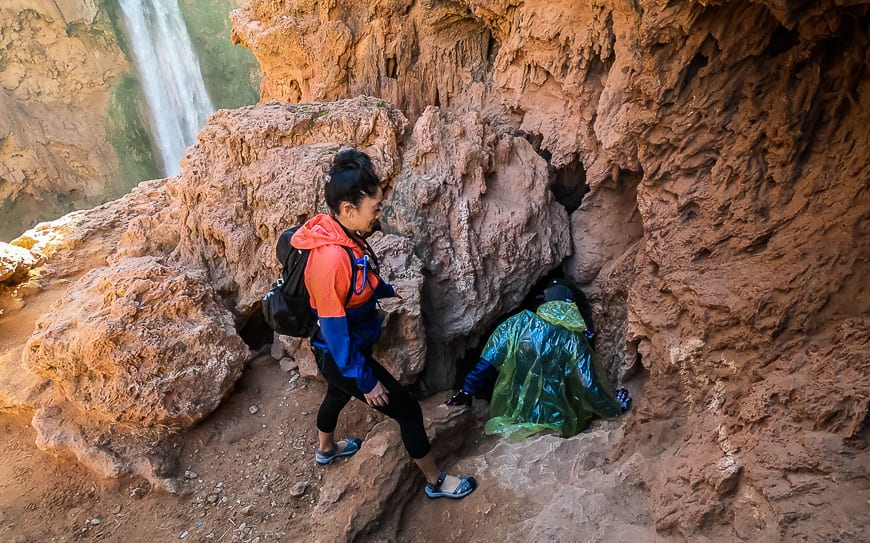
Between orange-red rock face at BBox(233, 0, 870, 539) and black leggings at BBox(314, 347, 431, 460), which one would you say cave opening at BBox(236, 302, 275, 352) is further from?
orange-red rock face at BBox(233, 0, 870, 539)

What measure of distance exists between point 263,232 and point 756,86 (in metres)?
2.67

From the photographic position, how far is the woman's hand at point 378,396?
2.23m

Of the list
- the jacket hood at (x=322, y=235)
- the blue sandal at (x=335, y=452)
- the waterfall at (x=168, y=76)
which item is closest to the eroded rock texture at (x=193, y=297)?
the blue sandal at (x=335, y=452)

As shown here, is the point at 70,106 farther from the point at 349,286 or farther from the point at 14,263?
the point at 349,286

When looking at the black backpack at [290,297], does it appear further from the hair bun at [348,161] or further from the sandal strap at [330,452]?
the sandal strap at [330,452]

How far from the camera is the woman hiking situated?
209 cm

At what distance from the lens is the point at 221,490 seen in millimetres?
2699

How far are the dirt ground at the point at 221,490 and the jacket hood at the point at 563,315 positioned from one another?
773mm

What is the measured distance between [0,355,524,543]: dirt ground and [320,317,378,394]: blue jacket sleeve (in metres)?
0.75

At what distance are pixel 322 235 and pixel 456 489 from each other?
1.37 m

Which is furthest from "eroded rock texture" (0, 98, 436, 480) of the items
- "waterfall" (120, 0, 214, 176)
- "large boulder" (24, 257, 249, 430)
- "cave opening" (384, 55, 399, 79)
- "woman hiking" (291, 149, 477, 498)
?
"waterfall" (120, 0, 214, 176)

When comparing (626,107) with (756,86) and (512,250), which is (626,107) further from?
(512,250)

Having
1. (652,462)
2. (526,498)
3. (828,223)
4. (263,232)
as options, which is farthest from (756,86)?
(263,232)

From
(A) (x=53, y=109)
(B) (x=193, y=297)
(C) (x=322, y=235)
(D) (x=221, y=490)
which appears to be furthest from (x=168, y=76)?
(C) (x=322, y=235)
